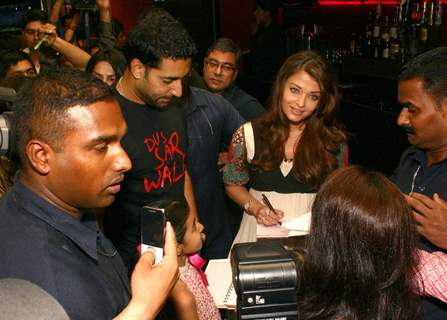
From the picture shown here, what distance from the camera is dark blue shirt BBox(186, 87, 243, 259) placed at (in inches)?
91.8

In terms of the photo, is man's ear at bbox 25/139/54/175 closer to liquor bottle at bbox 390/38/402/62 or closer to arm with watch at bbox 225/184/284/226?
arm with watch at bbox 225/184/284/226

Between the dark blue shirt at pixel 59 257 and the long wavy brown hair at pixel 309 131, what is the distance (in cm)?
Result: 112

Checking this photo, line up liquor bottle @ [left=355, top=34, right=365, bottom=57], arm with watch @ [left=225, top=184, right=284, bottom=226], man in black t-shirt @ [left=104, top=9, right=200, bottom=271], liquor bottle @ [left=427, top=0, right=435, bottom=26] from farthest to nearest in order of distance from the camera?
liquor bottle @ [left=355, top=34, right=365, bottom=57] → liquor bottle @ [left=427, top=0, right=435, bottom=26] → arm with watch @ [left=225, top=184, right=284, bottom=226] → man in black t-shirt @ [left=104, top=9, right=200, bottom=271]

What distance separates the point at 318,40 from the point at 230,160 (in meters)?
2.74

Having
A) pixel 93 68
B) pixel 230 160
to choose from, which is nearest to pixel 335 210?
pixel 230 160

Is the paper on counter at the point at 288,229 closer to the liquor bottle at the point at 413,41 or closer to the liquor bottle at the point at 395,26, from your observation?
the liquor bottle at the point at 413,41

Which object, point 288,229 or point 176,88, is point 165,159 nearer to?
point 176,88

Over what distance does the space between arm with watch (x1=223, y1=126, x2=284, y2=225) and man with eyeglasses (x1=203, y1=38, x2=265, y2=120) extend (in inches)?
31.0

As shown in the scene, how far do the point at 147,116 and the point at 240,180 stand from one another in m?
0.54

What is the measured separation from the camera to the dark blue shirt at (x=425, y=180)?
1.49 metres

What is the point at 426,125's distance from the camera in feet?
5.45

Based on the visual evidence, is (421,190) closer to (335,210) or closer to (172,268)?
(335,210)

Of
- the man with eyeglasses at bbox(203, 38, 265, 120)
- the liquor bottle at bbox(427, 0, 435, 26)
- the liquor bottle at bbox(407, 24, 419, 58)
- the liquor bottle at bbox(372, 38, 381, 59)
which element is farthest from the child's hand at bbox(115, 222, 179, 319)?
the liquor bottle at bbox(372, 38, 381, 59)

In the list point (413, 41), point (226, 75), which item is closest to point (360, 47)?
point (413, 41)
